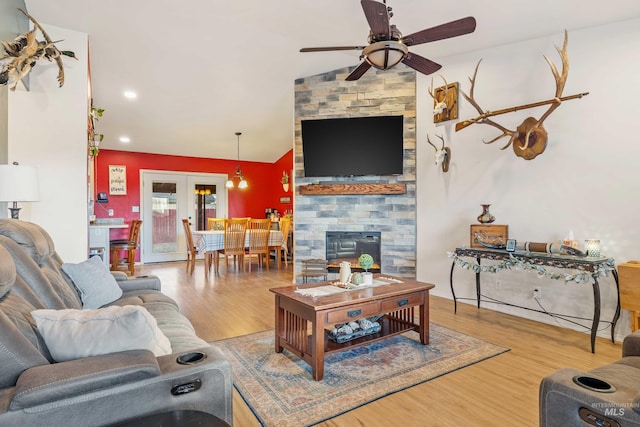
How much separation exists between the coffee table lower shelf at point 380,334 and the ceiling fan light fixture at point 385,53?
208cm

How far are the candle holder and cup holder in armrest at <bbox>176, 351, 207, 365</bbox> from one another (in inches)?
127

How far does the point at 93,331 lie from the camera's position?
1.26m

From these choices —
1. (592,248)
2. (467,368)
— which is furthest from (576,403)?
(592,248)

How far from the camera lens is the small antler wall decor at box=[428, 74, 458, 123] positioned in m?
4.32

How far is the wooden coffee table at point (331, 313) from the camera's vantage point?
2328mm

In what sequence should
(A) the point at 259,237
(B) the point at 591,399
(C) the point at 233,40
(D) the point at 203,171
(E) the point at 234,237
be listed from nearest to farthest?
(B) the point at 591,399 → (C) the point at 233,40 → (E) the point at 234,237 → (A) the point at 259,237 → (D) the point at 203,171

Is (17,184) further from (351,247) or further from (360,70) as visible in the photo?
(351,247)

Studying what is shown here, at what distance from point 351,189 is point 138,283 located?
2968mm

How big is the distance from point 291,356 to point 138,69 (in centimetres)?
420

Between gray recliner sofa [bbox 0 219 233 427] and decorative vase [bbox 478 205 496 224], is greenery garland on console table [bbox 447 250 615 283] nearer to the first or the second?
decorative vase [bbox 478 205 496 224]

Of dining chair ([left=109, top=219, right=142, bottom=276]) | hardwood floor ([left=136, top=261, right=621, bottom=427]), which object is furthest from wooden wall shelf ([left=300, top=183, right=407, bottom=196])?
dining chair ([left=109, top=219, right=142, bottom=276])

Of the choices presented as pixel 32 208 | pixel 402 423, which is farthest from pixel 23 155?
pixel 402 423

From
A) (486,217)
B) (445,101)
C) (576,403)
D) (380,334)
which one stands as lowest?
(380,334)
